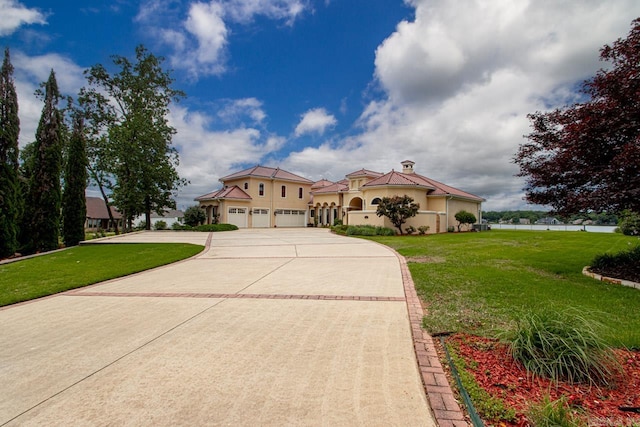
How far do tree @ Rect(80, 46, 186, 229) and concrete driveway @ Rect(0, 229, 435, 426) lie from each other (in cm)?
2515

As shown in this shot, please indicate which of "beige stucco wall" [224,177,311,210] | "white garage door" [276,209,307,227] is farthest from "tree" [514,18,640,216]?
"white garage door" [276,209,307,227]

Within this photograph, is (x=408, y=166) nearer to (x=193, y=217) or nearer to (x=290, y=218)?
(x=290, y=218)

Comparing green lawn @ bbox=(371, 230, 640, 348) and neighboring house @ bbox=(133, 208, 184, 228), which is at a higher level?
neighboring house @ bbox=(133, 208, 184, 228)

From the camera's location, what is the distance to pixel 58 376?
3.09 meters

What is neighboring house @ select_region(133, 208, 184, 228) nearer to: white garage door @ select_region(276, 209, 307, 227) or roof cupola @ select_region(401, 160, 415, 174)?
white garage door @ select_region(276, 209, 307, 227)

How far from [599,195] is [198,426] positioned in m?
8.44

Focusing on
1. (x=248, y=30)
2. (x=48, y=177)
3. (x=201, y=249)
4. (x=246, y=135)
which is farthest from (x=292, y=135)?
(x=48, y=177)

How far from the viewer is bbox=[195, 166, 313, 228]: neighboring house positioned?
3334 cm

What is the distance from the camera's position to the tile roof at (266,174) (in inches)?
1398

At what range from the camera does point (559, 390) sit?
8.95 ft

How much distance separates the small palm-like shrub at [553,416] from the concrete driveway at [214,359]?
76cm

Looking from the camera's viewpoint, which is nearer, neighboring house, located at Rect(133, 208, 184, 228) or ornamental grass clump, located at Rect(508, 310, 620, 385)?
ornamental grass clump, located at Rect(508, 310, 620, 385)

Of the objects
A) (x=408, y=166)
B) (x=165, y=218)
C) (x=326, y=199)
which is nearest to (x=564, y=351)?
(x=408, y=166)

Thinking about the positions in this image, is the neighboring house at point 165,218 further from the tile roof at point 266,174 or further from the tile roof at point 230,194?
the tile roof at point 266,174
